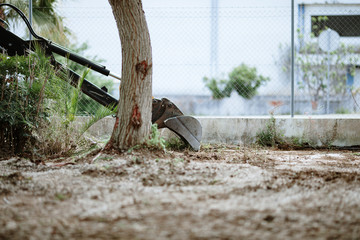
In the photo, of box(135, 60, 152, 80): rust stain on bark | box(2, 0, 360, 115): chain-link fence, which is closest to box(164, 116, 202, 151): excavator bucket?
box(135, 60, 152, 80): rust stain on bark

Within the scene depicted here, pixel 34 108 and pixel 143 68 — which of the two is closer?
pixel 143 68

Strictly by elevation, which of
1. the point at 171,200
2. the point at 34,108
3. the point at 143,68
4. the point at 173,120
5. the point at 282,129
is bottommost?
the point at 171,200

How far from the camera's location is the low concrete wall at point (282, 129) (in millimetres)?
5703

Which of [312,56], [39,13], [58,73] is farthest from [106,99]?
[312,56]

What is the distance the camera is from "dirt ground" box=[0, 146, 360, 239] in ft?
5.69

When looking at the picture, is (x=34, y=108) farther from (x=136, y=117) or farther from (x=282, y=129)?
(x=282, y=129)

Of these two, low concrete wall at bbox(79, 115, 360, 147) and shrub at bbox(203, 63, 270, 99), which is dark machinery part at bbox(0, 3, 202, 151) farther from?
shrub at bbox(203, 63, 270, 99)

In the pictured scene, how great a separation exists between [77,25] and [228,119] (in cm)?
285

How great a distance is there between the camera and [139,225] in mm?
1794

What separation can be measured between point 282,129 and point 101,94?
9.34ft

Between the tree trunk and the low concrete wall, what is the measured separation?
5.62ft

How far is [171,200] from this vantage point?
2232 millimetres

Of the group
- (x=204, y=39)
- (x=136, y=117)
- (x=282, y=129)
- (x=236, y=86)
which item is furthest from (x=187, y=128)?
(x=204, y=39)

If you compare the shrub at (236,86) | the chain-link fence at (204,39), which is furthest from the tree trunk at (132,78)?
the shrub at (236,86)
